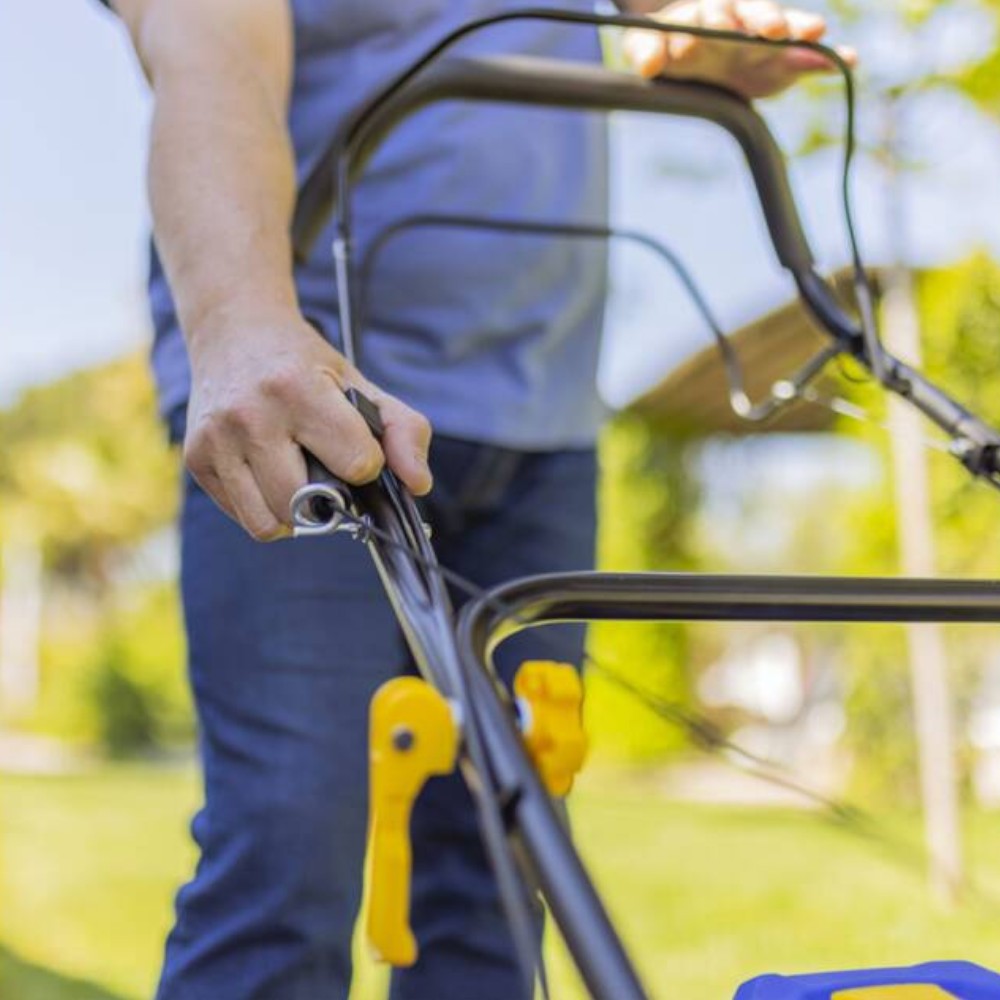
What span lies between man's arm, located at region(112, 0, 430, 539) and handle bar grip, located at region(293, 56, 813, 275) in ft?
0.23

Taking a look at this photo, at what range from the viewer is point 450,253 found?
123 centimetres

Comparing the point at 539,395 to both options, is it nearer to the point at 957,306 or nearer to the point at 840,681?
the point at 957,306

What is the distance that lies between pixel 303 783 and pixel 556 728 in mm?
450

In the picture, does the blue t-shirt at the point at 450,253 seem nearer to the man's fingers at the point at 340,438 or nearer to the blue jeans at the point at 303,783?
the blue jeans at the point at 303,783

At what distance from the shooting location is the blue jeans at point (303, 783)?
100 cm

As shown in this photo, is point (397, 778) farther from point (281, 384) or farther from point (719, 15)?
point (719, 15)

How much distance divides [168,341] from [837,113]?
3312mm

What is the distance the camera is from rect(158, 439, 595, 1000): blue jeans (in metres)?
1.00

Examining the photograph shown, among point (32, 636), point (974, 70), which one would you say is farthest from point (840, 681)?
point (32, 636)

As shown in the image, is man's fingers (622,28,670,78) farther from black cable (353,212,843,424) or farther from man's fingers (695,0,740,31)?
black cable (353,212,843,424)

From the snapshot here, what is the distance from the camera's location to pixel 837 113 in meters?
4.17

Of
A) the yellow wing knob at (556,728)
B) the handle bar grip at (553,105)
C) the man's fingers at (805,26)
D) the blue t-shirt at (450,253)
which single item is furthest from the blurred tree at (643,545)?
the yellow wing knob at (556,728)

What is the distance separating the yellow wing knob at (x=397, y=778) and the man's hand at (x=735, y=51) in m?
0.62

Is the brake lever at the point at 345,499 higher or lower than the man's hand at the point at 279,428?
lower
